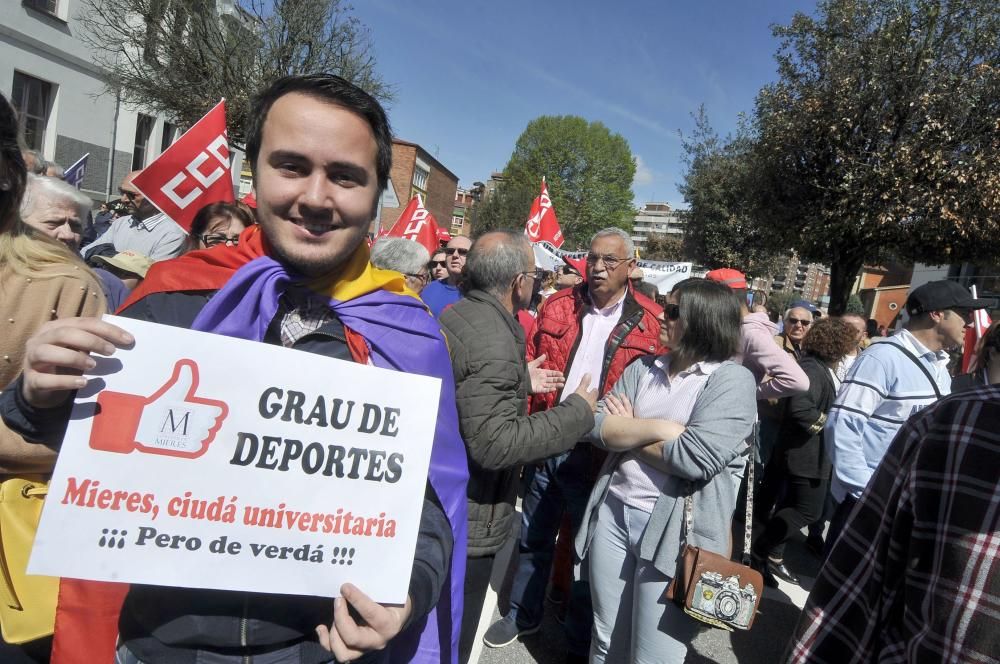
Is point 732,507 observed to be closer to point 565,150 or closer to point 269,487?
point 269,487

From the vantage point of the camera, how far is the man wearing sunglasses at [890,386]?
3.21 m

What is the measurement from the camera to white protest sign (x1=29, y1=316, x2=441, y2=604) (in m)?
1.03

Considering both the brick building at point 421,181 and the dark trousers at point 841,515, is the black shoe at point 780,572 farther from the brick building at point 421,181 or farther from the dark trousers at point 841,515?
the brick building at point 421,181

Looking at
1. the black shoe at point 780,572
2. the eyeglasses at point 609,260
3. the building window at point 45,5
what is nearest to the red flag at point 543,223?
the eyeglasses at point 609,260

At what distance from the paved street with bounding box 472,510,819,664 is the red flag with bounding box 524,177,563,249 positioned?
5.94 metres

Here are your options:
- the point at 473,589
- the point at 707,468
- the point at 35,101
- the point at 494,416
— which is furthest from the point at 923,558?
the point at 35,101

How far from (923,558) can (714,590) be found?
4.07 ft

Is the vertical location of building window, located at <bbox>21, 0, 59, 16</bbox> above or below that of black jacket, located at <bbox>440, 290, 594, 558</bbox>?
above

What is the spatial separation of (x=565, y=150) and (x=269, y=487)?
4527cm

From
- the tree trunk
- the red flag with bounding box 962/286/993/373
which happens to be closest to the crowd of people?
the red flag with bounding box 962/286/993/373

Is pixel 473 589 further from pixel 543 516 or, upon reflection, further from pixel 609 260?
pixel 609 260

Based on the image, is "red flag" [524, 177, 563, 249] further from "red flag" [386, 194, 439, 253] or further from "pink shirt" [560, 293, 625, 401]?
"pink shirt" [560, 293, 625, 401]

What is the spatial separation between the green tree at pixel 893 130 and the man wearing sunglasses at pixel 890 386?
407 inches

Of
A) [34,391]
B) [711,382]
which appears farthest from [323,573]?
[711,382]
